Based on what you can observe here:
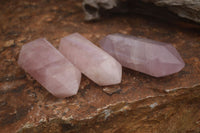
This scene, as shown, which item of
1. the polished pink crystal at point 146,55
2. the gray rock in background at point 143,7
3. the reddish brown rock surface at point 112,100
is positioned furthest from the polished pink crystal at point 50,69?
the gray rock in background at point 143,7

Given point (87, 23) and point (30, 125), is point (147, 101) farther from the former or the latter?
point (87, 23)

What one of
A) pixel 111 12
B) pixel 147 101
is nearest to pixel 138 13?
pixel 111 12

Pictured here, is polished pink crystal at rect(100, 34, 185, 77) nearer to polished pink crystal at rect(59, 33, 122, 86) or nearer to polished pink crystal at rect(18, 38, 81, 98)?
polished pink crystal at rect(59, 33, 122, 86)

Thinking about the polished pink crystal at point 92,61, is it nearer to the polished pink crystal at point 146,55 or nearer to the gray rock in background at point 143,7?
the polished pink crystal at point 146,55

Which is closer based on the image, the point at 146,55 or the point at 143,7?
the point at 146,55

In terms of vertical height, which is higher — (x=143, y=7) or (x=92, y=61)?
(x=143, y=7)

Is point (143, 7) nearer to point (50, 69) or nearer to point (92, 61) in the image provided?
point (92, 61)

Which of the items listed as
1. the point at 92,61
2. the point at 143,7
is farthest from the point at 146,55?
the point at 143,7
